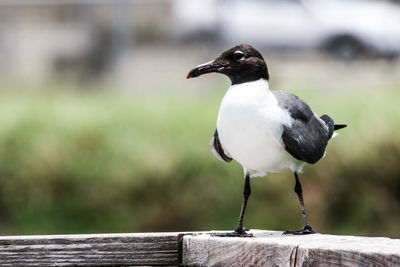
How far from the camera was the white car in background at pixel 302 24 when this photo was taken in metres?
6.65

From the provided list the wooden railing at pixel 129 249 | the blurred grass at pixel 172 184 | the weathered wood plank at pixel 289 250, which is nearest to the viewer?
the weathered wood plank at pixel 289 250

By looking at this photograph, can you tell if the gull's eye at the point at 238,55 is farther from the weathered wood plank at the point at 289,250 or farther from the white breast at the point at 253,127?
the weathered wood plank at the point at 289,250

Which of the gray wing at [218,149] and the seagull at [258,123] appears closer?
the seagull at [258,123]

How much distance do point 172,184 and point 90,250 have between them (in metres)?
2.26

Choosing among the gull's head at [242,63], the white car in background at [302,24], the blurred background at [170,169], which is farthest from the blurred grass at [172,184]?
the white car in background at [302,24]

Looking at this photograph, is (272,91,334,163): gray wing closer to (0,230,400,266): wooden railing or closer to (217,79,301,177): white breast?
(217,79,301,177): white breast

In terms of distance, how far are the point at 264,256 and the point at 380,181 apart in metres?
2.48

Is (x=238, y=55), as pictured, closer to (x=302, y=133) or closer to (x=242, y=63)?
(x=242, y=63)

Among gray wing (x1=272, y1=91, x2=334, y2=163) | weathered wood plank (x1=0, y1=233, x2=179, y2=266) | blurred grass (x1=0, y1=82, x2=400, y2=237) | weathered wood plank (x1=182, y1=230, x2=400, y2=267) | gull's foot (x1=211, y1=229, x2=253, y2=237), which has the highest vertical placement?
gray wing (x1=272, y1=91, x2=334, y2=163)

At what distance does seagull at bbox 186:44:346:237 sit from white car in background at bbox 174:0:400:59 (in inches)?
195

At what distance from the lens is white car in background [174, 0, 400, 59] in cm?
665

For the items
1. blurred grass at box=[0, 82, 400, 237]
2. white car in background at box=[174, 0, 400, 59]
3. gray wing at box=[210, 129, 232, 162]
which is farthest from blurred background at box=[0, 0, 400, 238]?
gray wing at box=[210, 129, 232, 162]

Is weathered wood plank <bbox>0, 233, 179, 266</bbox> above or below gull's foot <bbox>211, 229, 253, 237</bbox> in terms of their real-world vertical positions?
below

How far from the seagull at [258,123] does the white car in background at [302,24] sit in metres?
4.96
